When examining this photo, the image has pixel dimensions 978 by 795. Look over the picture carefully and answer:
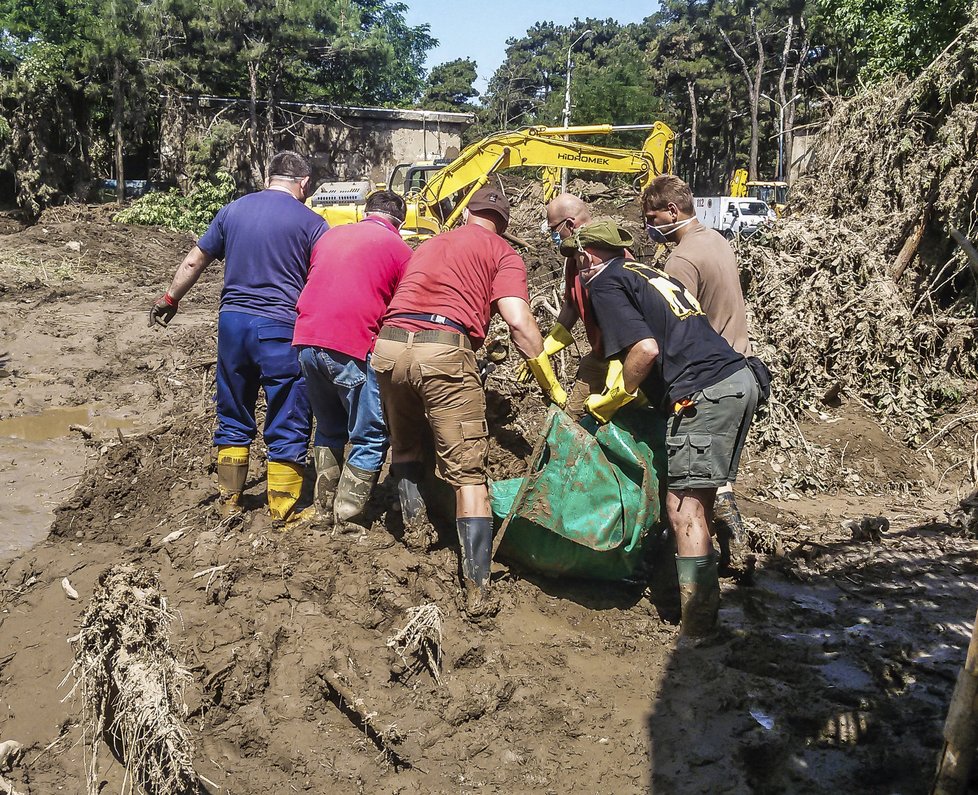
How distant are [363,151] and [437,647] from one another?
23336 millimetres

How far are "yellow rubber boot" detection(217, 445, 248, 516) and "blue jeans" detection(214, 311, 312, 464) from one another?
0.20 feet

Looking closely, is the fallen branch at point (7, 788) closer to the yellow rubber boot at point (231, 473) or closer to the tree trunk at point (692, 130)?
the yellow rubber boot at point (231, 473)

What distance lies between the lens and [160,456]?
214 inches

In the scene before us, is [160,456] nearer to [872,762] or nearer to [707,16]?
[872,762]

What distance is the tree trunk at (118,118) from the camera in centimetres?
1966

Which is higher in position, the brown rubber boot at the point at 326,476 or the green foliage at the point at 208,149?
the green foliage at the point at 208,149

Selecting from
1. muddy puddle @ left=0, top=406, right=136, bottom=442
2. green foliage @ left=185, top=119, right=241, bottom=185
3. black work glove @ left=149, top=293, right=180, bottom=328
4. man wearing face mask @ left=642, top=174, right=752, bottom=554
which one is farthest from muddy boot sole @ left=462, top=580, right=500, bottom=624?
green foliage @ left=185, top=119, right=241, bottom=185

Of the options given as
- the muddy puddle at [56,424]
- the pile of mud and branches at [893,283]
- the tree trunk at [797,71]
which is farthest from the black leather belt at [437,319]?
the tree trunk at [797,71]

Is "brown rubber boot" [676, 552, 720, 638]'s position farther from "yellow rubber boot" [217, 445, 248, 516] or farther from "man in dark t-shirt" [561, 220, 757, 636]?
Answer: "yellow rubber boot" [217, 445, 248, 516]

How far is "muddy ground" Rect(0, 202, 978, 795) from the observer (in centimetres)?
279

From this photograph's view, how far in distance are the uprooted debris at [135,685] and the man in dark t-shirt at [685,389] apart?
1.90m

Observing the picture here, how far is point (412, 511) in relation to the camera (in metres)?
3.99

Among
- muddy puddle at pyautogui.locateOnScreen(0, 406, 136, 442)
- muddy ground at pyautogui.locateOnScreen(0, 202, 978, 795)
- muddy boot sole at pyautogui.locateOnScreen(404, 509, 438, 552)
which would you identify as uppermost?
muddy boot sole at pyautogui.locateOnScreen(404, 509, 438, 552)

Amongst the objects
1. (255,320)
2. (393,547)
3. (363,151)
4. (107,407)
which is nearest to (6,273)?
(107,407)
